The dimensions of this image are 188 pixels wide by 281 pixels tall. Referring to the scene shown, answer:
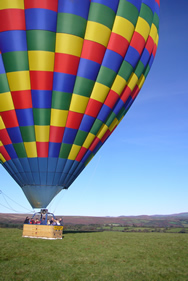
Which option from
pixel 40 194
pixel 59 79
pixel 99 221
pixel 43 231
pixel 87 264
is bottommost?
pixel 87 264

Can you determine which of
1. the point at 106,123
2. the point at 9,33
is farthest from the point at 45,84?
the point at 106,123

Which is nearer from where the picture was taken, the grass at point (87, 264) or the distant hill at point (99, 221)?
the grass at point (87, 264)

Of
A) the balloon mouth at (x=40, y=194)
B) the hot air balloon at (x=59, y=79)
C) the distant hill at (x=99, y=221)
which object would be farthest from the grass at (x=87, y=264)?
the distant hill at (x=99, y=221)

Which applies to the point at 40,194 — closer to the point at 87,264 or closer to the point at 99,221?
the point at 87,264

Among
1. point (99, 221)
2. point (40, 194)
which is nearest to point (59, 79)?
point (40, 194)

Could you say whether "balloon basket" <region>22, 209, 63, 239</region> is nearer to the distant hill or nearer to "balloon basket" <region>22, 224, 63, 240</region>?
"balloon basket" <region>22, 224, 63, 240</region>

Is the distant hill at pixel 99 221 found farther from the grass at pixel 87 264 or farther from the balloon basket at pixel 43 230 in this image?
the grass at pixel 87 264

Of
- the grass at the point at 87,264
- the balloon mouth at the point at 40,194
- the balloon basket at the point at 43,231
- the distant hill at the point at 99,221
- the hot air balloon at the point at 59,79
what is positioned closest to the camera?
the grass at the point at 87,264
